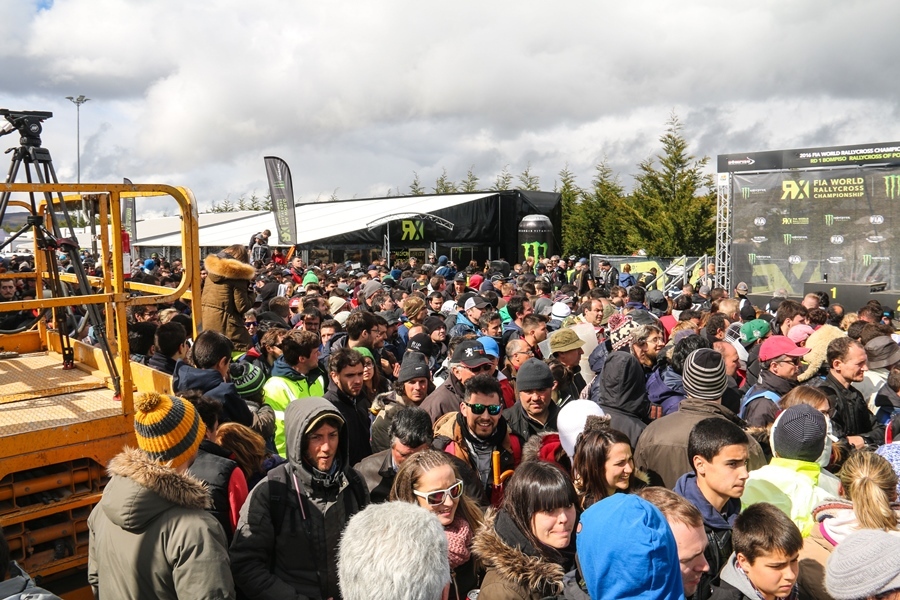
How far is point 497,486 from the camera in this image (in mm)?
3727

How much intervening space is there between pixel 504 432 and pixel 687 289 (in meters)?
9.03

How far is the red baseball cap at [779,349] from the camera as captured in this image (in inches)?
206

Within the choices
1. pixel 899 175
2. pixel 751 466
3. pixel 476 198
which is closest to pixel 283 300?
pixel 751 466

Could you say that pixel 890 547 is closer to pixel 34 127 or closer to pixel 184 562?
pixel 184 562

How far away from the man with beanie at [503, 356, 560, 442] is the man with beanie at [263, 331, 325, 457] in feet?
4.69

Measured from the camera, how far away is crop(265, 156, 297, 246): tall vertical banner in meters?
18.1

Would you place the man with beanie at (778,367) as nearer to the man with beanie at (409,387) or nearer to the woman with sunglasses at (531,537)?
the man with beanie at (409,387)

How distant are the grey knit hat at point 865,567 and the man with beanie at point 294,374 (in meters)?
3.28

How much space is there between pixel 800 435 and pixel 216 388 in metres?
3.07

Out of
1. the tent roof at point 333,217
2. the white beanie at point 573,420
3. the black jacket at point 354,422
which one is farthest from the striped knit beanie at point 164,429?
the tent roof at point 333,217

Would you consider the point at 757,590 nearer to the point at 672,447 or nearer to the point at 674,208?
the point at 672,447

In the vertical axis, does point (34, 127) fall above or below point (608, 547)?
above

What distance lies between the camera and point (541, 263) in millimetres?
20031

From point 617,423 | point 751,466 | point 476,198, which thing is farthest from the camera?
point 476,198
